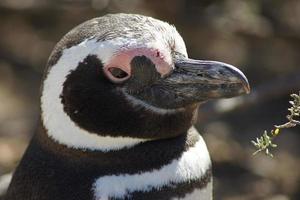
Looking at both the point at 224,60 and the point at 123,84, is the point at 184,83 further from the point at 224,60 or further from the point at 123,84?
the point at 224,60

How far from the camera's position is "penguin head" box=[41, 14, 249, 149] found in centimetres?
220

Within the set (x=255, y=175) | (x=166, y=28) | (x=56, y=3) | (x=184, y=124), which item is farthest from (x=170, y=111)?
(x=56, y=3)

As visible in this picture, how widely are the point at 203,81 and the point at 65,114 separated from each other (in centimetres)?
35

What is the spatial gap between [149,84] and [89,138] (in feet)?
0.65

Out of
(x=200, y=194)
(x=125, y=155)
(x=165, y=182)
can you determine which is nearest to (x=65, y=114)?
(x=125, y=155)

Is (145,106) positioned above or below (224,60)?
above

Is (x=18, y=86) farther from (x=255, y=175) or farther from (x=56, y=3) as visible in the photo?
(x=255, y=175)

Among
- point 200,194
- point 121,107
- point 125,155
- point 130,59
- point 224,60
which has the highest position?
point 130,59

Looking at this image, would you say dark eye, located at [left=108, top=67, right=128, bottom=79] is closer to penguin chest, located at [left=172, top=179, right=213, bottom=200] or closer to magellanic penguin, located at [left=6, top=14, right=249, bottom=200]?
magellanic penguin, located at [left=6, top=14, right=249, bottom=200]

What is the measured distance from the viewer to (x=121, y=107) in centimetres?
222

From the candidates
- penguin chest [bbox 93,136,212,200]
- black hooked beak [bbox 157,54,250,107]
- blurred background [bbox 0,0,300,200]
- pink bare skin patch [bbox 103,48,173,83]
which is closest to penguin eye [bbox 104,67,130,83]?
pink bare skin patch [bbox 103,48,173,83]

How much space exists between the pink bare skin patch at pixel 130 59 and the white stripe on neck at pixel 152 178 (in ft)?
0.76

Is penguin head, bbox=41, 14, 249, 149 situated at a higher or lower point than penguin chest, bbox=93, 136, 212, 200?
higher

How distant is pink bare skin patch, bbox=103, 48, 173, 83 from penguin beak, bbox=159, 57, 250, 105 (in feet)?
0.09
